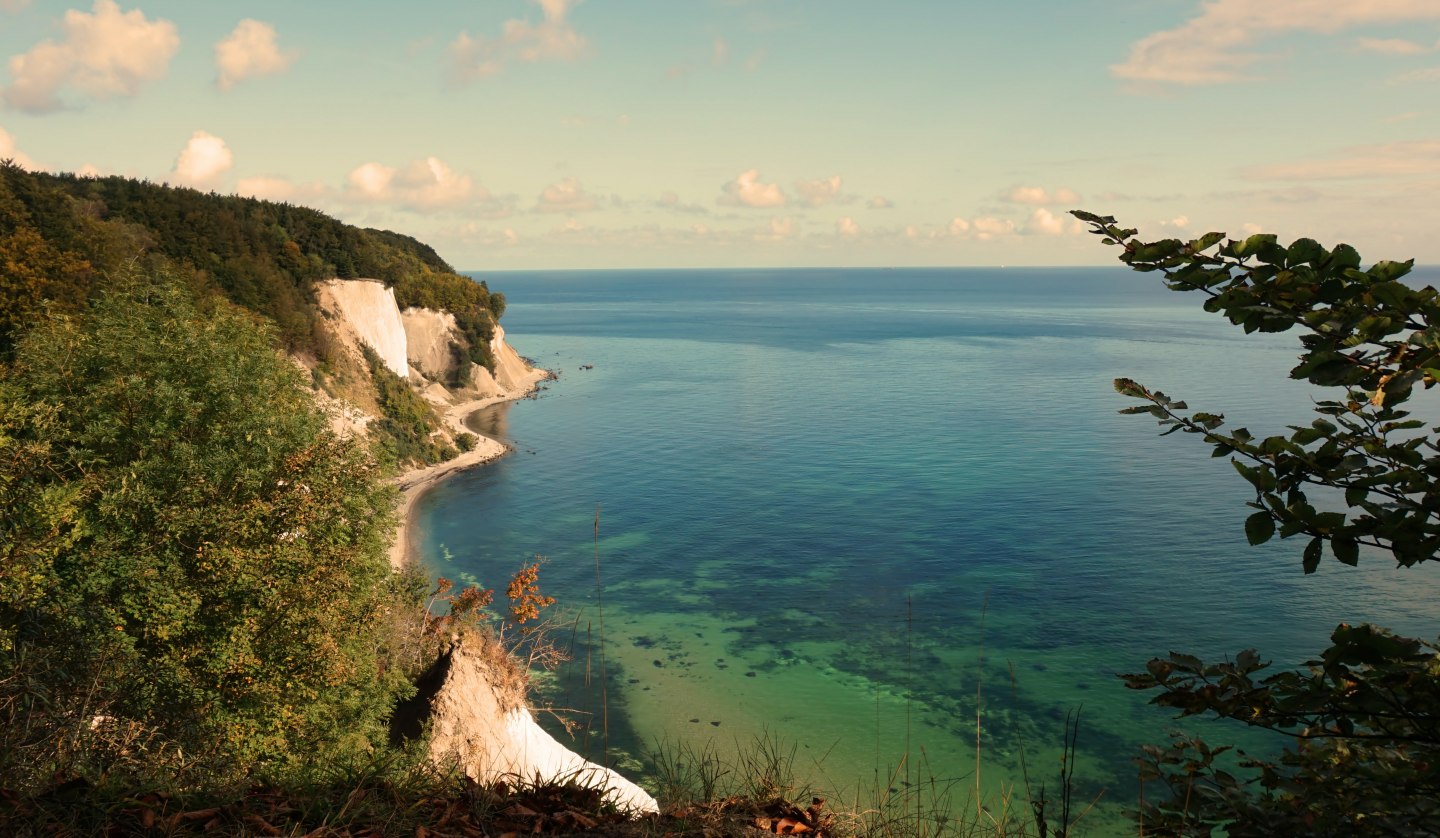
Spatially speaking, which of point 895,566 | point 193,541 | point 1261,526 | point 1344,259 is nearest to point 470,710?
point 193,541

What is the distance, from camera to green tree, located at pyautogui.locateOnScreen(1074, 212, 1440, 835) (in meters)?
3.19

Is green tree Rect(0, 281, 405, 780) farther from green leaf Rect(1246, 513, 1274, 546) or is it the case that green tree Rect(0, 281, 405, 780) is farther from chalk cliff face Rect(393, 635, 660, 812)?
green leaf Rect(1246, 513, 1274, 546)

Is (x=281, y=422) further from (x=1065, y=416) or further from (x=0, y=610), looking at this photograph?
(x=1065, y=416)

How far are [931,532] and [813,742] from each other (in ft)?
88.6

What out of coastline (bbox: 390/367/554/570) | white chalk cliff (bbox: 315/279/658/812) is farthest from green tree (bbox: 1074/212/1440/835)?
coastline (bbox: 390/367/554/570)

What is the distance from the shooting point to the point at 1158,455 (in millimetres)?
77562

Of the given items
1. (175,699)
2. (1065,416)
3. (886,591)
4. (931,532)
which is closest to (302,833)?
(175,699)

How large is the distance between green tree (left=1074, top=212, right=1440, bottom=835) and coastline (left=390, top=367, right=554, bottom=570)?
4768cm

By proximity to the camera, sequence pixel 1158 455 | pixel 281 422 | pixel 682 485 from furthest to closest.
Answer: pixel 1158 455 < pixel 682 485 < pixel 281 422

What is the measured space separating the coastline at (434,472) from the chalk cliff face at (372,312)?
28.2 feet

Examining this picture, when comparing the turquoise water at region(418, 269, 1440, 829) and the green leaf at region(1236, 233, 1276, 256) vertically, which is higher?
the green leaf at region(1236, 233, 1276, 256)

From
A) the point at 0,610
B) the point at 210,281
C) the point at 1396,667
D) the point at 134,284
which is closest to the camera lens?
the point at 1396,667

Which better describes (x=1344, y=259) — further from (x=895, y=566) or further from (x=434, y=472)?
(x=434, y=472)

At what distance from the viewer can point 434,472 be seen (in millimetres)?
72938
